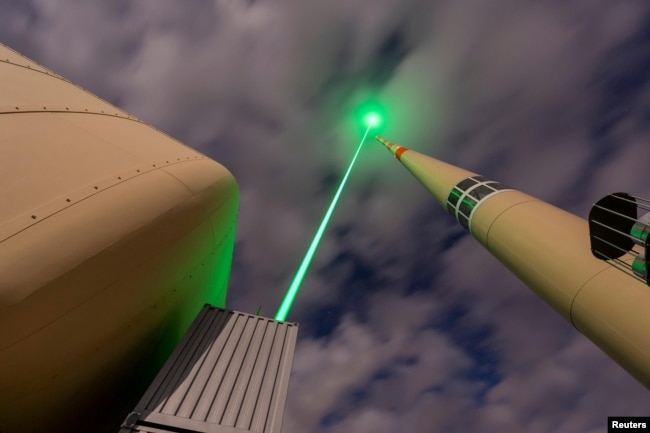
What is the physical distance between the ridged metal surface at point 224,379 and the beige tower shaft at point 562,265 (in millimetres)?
7741

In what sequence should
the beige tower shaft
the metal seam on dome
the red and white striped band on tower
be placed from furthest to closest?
the red and white striped band on tower < the beige tower shaft < the metal seam on dome

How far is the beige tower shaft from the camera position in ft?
23.9

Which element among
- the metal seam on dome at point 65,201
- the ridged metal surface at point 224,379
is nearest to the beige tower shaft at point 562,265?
the ridged metal surface at point 224,379

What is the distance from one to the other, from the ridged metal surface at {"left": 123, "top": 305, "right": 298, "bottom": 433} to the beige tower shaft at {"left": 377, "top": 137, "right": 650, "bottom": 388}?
774 centimetres

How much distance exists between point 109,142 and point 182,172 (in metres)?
1.84

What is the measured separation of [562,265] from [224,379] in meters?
9.57

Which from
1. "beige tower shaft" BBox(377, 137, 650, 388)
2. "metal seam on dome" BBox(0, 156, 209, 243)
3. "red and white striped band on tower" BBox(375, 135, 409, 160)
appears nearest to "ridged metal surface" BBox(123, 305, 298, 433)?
"metal seam on dome" BBox(0, 156, 209, 243)

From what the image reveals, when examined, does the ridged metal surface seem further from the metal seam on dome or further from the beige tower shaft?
the beige tower shaft

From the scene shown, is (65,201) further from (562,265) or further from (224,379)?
(562,265)

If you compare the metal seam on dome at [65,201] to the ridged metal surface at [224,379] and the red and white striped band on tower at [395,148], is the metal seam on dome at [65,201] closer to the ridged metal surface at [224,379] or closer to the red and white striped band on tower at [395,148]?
the ridged metal surface at [224,379]

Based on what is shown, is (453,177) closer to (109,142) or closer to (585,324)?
(585,324)

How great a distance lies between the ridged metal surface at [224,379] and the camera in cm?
737

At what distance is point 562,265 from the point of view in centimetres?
942

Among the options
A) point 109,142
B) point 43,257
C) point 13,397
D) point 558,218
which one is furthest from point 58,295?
point 558,218
